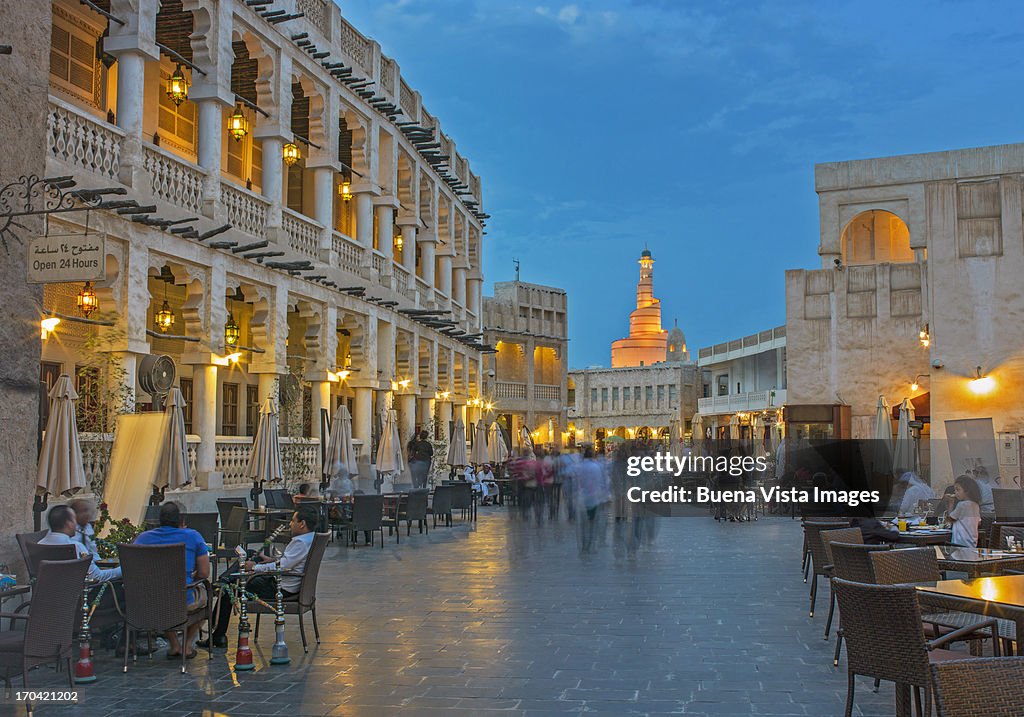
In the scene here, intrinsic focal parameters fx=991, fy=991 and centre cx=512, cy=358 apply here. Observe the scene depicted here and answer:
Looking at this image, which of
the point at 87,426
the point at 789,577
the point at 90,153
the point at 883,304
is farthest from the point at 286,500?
the point at 883,304

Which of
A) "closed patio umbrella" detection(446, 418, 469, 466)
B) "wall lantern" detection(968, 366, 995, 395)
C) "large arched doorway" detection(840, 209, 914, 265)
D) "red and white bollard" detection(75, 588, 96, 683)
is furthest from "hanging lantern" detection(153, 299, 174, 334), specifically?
"large arched doorway" detection(840, 209, 914, 265)

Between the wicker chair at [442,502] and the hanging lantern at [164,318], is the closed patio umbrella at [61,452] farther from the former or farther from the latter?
the wicker chair at [442,502]

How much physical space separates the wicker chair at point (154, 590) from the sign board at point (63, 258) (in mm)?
2593

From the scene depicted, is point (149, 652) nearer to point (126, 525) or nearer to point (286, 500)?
point (126, 525)

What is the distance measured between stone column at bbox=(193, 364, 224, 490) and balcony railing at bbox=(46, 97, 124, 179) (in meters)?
4.41

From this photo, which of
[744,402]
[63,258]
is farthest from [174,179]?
[744,402]

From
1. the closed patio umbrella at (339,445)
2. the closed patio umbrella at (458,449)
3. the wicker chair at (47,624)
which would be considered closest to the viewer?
the wicker chair at (47,624)

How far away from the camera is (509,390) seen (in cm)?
5269

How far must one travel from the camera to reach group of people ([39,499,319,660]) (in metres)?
7.84

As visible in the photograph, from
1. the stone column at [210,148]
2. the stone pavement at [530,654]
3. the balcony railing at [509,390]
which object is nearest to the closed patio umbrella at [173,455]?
the stone pavement at [530,654]

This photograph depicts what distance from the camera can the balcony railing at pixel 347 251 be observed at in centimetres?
2402

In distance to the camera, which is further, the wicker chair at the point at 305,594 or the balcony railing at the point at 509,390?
the balcony railing at the point at 509,390

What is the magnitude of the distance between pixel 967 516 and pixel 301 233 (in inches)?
636

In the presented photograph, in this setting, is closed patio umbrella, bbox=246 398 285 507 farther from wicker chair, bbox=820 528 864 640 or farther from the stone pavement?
wicker chair, bbox=820 528 864 640
